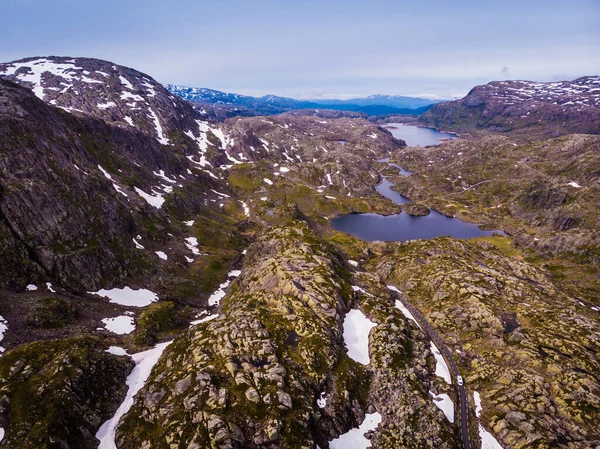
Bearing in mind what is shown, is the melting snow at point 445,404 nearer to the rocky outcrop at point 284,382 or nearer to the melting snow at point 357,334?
the rocky outcrop at point 284,382

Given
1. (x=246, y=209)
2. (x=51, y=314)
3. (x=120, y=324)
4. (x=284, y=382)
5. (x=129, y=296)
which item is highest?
(x=51, y=314)

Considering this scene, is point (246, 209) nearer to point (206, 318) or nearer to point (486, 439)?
point (206, 318)

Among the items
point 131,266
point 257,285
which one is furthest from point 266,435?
point 131,266

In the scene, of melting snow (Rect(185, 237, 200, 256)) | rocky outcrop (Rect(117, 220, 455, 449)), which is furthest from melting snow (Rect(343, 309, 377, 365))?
melting snow (Rect(185, 237, 200, 256))

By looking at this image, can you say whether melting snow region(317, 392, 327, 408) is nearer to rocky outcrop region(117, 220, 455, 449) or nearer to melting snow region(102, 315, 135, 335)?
rocky outcrop region(117, 220, 455, 449)

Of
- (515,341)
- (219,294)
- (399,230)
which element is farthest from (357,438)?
(399,230)

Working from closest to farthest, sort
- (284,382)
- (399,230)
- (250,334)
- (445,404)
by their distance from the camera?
(284,382) < (445,404) < (250,334) < (399,230)

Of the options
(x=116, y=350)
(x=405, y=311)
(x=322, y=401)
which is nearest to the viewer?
(x=322, y=401)
